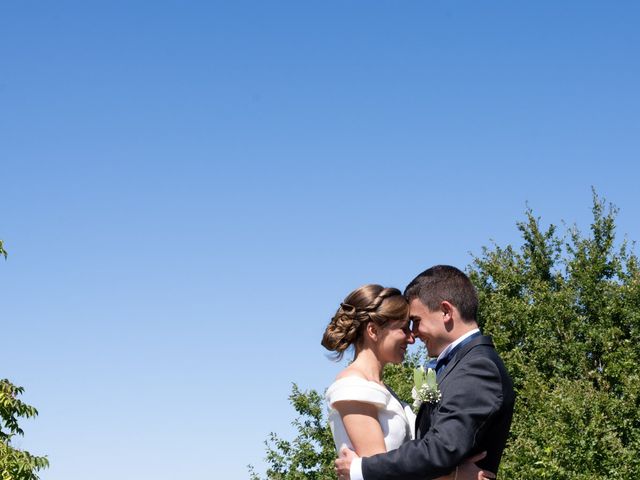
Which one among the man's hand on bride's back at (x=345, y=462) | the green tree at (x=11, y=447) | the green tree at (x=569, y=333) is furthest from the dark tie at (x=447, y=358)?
the green tree at (x=569, y=333)

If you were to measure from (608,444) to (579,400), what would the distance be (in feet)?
5.76

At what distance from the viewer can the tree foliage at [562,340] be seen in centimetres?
2792

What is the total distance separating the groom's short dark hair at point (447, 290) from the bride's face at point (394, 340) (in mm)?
273

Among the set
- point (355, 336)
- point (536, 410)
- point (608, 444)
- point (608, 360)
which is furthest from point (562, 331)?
point (355, 336)

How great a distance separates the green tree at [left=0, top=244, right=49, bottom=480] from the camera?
16.3m

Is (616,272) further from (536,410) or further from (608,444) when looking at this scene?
(608,444)

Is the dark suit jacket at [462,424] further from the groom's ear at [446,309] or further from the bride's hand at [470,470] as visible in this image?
the groom's ear at [446,309]

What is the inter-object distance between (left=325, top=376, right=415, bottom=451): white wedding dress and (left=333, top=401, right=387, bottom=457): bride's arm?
0.14 ft

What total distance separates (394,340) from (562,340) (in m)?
30.0

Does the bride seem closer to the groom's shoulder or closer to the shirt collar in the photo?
the shirt collar

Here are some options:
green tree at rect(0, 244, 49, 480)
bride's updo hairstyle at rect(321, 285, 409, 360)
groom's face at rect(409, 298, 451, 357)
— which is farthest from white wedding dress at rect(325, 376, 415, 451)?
green tree at rect(0, 244, 49, 480)

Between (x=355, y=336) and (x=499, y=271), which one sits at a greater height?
(x=499, y=271)

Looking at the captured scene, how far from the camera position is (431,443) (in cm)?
480

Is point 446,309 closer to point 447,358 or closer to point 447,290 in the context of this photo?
point 447,290
